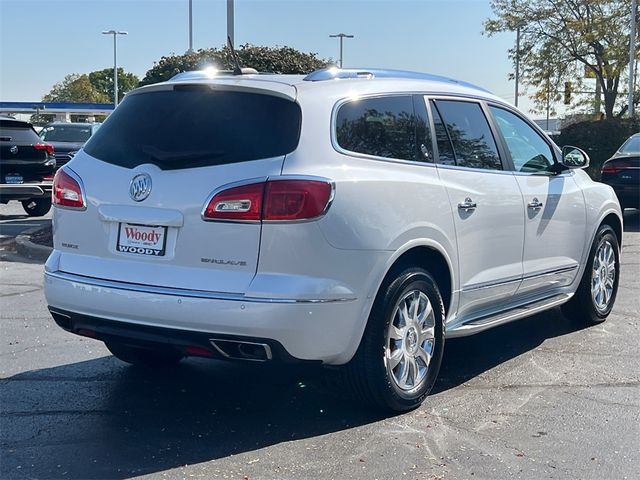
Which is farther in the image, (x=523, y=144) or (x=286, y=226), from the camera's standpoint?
(x=523, y=144)

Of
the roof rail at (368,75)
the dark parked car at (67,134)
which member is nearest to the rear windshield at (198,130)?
the roof rail at (368,75)

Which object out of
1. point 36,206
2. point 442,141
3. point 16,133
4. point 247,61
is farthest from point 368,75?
point 36,206

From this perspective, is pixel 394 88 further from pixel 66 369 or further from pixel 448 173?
pixel 66 369

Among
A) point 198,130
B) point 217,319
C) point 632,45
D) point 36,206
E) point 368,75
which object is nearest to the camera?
point 217,319

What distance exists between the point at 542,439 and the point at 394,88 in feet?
6.88

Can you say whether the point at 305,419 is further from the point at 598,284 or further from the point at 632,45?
the point at 632,45

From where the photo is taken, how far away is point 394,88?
15.6ft

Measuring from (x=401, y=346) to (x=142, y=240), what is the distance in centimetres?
150

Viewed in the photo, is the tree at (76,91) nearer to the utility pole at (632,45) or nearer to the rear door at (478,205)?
the utility pole at (632,45)

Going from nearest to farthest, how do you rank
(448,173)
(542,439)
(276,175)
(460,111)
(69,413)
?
(276,175) → (542,439) → (69,413) → (448,173) → (460,111)

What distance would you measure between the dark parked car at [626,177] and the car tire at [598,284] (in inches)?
289

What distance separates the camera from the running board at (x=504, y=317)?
5016mm

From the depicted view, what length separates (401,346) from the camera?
4.48m

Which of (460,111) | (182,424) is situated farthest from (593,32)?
(182,424)
